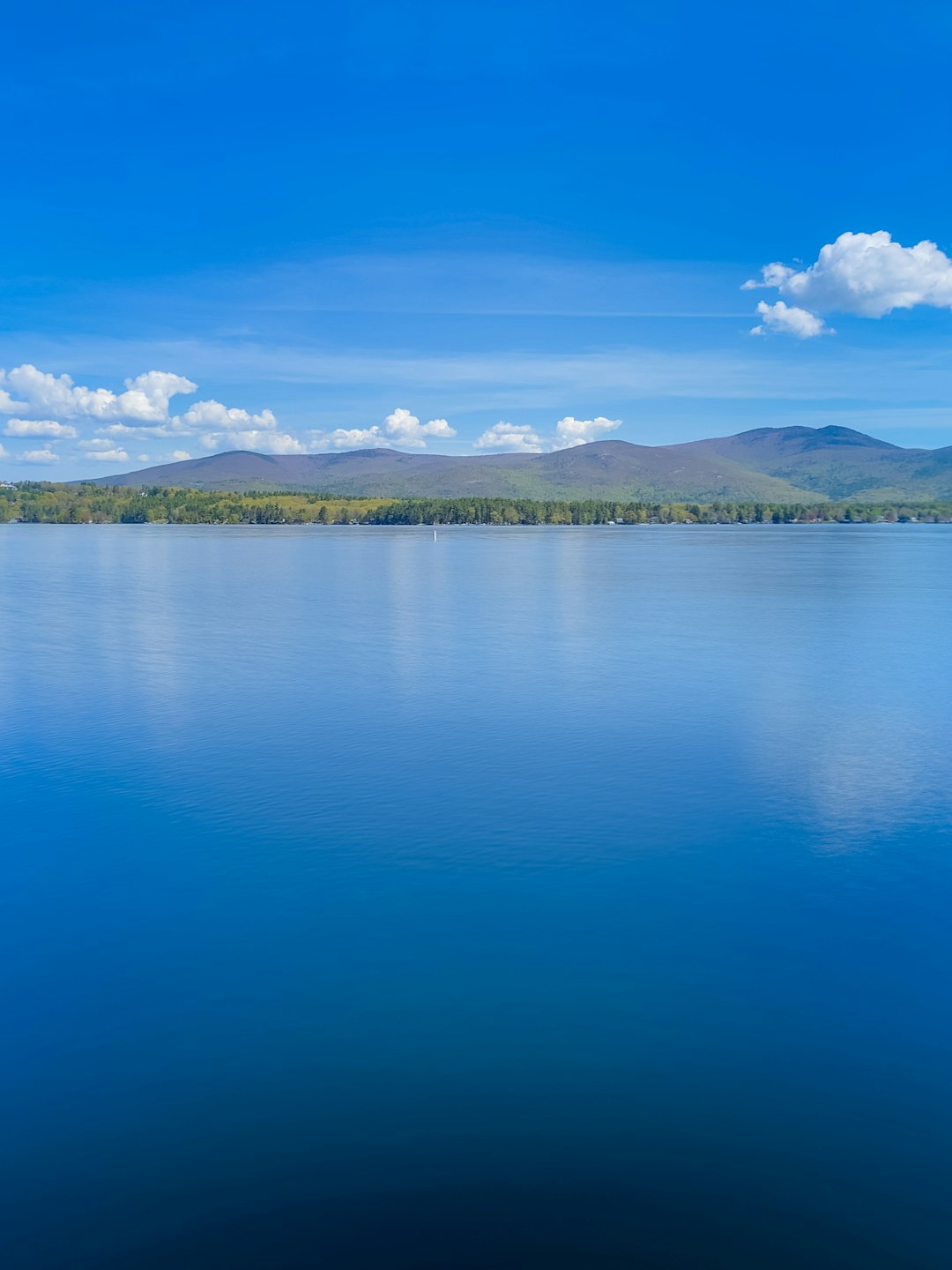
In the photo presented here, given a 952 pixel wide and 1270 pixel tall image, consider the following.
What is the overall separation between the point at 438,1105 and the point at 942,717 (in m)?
18.4

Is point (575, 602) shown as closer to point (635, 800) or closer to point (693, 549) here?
point (635, 800)

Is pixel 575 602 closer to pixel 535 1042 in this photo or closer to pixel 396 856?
pixel 396 856

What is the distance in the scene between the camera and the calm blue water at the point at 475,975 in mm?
7508

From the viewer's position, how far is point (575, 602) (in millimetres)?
46906

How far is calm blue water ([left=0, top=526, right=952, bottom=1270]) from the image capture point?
7.51 m

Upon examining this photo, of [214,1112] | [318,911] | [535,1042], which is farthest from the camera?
[318,911]

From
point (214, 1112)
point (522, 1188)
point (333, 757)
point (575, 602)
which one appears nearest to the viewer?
point (522, 1188)

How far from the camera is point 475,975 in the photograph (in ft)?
35.8

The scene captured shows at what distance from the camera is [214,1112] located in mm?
8594

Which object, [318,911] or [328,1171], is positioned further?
[318,911]

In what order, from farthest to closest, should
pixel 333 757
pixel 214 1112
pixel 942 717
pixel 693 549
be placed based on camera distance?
pixel 693 549
pixel 942 717
pixel 333 757
pixel 214 1112

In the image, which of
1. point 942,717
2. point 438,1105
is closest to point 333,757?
point 438,1105

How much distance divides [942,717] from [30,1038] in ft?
67.2

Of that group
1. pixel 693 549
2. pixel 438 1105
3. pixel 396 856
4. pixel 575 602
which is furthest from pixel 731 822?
pixel 693 549
